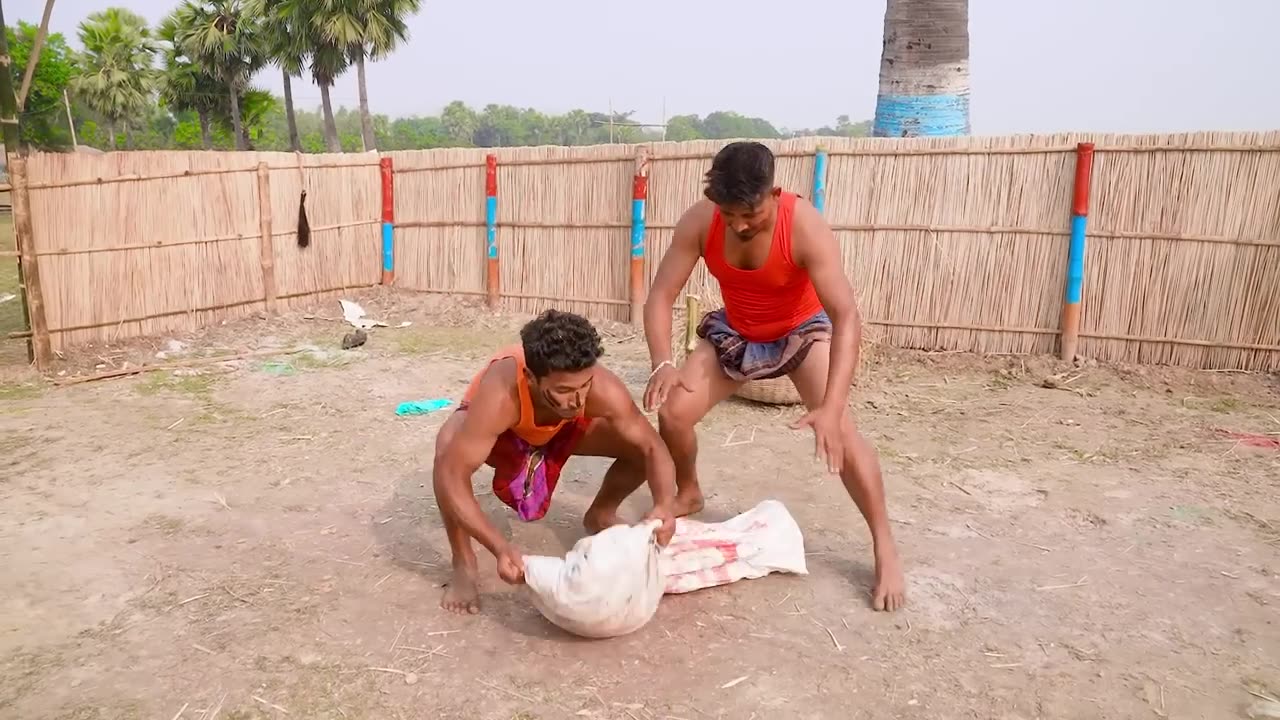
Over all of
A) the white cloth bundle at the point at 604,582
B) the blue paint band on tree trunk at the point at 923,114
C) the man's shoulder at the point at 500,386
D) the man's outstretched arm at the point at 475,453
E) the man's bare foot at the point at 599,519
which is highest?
the blue paint band on tree trunk at the point at 923,114

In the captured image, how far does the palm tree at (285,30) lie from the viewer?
86.3 feet

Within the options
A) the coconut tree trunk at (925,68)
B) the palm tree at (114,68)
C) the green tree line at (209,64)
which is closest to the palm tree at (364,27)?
the green tree line at (209,64)

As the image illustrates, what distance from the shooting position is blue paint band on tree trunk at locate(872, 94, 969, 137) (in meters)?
8.07

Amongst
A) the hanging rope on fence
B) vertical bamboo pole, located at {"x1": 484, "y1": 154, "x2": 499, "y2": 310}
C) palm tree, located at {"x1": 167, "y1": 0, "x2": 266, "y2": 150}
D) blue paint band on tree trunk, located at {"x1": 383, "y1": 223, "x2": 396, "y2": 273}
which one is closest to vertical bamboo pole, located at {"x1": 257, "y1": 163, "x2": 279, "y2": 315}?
the hanging rope on fence

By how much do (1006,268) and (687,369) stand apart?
448 centimetres

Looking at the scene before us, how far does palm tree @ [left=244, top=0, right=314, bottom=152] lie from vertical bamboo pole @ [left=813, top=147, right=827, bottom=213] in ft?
77.0

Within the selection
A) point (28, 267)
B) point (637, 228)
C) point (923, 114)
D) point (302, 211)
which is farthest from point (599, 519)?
point (302, 211)

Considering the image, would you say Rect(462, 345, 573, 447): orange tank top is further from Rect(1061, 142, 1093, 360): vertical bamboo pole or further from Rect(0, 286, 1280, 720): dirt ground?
Rect(1061, 142, 1093, 360): vertical bamboo pole

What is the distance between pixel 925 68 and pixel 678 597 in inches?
249

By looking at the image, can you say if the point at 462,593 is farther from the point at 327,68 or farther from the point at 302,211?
the point at 327,68

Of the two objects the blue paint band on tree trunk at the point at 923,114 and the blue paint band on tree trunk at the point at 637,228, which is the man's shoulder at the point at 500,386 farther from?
the blue paint band on tree trunk at the point at 923,114

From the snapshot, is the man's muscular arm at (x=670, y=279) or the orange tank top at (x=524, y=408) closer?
the orange tank top at (x=524, y=408)

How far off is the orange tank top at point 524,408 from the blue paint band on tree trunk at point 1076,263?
501 centimetres

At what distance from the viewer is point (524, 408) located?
9.87ft
